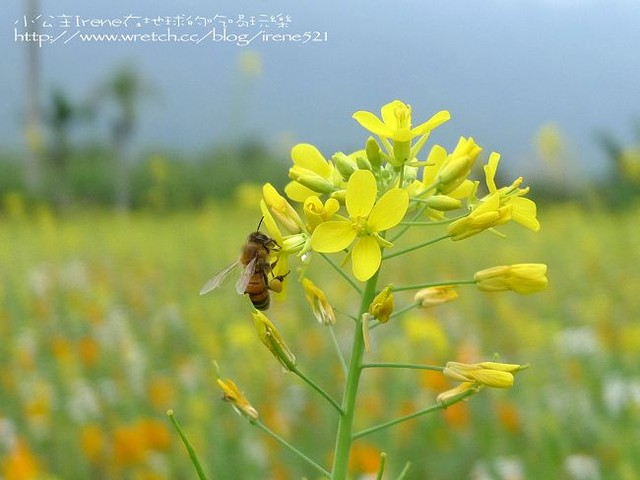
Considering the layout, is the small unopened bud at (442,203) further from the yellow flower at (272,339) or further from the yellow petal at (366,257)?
the yellow flower at (272,339)

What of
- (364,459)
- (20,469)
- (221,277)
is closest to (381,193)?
(221,277)

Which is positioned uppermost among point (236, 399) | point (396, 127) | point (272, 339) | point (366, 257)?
point (396, 127)

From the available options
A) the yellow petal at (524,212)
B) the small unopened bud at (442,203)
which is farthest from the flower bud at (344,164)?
the yellow petal at (524,212)

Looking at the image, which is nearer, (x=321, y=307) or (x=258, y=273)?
(x=321, y=307)

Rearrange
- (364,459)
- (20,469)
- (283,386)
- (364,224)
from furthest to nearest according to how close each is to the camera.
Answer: (283,386), (364,459), (20,469), (364,224)

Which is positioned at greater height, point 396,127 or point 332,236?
point 396,127

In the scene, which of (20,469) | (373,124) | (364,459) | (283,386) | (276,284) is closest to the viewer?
(373,124)

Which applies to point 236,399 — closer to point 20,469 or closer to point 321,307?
point 321,307

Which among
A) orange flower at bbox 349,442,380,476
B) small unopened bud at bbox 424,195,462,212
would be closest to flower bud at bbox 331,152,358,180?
small unopened bud at bbox 424,195,462,212
